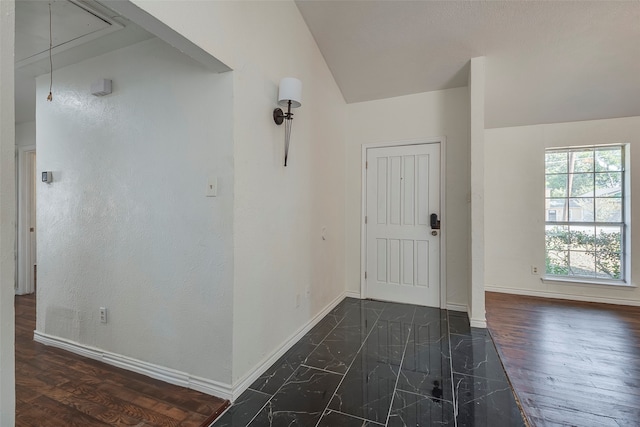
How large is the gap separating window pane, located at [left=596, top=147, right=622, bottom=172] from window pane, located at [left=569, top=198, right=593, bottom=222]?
0.43 meters

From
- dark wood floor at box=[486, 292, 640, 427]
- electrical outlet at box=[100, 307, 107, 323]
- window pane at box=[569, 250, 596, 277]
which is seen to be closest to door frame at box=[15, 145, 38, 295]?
electrical outlet at box=[100, 307, 107, 323]

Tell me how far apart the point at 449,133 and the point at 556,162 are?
6.01ft

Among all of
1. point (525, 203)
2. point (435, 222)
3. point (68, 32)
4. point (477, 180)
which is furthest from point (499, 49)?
point (68, 32)

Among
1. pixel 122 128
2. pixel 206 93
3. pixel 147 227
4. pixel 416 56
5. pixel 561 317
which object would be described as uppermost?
pixel 416 56

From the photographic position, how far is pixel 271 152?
2145 mm

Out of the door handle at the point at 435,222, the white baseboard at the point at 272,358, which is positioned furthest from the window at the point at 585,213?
the white baseboard at the point at 272,358

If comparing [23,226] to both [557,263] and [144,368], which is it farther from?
[557,263]

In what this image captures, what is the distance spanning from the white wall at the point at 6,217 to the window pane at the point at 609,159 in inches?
209

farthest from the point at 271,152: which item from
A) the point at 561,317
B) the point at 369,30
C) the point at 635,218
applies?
the point at 635,218

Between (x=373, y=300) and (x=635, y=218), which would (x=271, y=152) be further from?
(x=635, y=218)

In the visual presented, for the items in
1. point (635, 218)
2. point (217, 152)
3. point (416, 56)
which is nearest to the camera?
point (217, 152)

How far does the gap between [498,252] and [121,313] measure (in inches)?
173

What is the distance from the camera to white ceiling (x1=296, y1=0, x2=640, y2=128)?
2.33 metres

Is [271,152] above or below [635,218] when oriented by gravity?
above
